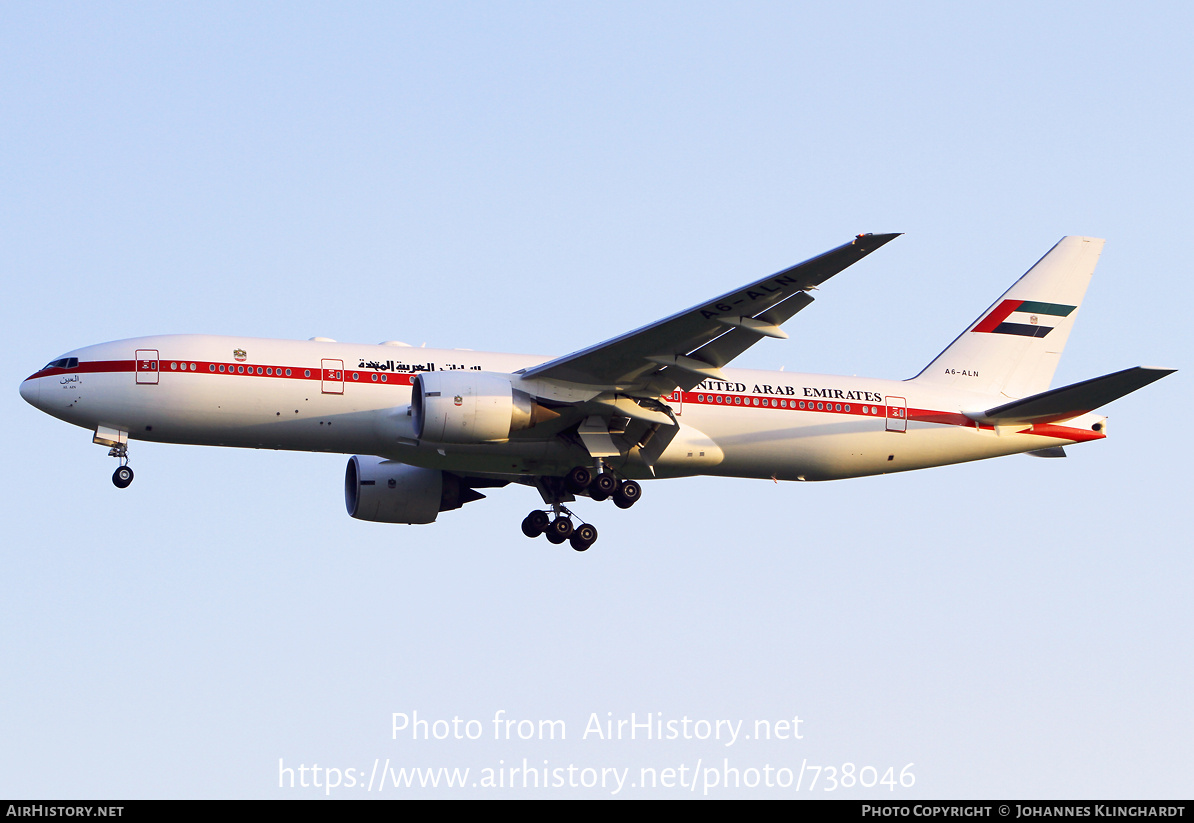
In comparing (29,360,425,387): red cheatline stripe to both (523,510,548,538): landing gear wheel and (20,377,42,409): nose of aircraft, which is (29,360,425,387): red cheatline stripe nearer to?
(20,377,42,409): nose of aircraft

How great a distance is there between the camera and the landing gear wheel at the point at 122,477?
30.6 m

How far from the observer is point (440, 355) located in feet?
103

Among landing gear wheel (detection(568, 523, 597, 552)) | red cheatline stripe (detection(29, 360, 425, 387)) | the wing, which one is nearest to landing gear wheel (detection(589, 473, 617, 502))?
landing gear wheel (detection(568, 523, 597, 552))

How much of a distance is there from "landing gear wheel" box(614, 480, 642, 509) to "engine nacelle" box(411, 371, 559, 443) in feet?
12.0

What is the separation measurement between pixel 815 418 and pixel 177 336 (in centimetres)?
1463

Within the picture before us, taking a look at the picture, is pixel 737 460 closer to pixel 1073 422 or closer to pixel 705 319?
pixel 705 319

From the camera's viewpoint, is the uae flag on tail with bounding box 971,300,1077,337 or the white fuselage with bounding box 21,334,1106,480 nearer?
the white fuselage with bounding box 21,334,1106,480

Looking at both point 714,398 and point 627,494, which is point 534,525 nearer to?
point 627,494

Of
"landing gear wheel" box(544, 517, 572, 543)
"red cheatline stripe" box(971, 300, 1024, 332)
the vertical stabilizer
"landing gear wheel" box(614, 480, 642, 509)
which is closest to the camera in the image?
"landing gear wheel" box(614, 480, 642, 509)

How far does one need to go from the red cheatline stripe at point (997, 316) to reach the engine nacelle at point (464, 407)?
13773 millimetres

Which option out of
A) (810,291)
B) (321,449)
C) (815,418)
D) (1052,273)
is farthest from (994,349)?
(321,449)

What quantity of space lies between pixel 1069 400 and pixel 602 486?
11176mm

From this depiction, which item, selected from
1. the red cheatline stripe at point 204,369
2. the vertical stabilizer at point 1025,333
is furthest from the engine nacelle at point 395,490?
the vertical stabilizer at point 1025,333

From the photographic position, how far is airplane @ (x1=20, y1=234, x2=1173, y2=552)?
95.6ft
